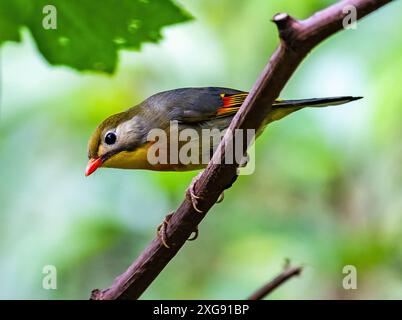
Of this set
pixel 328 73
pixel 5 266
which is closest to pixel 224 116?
pixel 328 73

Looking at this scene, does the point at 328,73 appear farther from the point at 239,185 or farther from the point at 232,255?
the point at 232,255

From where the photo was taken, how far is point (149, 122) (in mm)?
3520

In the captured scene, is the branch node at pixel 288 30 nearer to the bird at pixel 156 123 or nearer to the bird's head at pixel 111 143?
the bird at pixel 156 123

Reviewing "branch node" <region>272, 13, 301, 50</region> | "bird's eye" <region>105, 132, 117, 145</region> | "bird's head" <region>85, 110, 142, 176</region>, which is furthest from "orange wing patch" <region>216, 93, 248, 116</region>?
"branch node" <region>272, 13, 301, 50</region>

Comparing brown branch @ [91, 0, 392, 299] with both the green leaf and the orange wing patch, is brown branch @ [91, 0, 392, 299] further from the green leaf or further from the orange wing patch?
the orange wing patch

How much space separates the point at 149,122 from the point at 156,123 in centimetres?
4

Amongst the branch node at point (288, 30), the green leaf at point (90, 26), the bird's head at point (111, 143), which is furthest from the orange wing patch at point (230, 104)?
the branch node at point (288, 30)

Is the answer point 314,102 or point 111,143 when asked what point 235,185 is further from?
point 314,102

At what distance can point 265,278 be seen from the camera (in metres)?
4.30

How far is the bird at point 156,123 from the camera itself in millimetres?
3379

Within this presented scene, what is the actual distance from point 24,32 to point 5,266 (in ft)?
8.11

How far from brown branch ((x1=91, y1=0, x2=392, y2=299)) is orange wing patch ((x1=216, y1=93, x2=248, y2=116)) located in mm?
1322

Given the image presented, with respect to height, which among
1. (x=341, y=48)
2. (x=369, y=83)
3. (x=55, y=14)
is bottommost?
(x=55, y=14)

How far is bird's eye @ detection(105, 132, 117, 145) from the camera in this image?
3.45 meters
